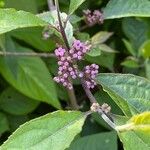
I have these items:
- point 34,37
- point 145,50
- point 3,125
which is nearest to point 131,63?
point 145,50

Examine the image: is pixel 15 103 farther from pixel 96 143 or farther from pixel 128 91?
pixel 128 91

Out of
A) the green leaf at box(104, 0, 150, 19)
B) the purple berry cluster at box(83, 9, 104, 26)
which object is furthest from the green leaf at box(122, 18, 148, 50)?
the green leaf at box(104, 0, 150, 19)

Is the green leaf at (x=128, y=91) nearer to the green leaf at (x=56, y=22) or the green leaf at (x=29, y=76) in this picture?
the green leaf at (x=56, y=22)

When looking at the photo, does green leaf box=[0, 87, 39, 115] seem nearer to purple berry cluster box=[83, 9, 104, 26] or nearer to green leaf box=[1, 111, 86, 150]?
purple berry cluster box=[83, 9, 104, 26]

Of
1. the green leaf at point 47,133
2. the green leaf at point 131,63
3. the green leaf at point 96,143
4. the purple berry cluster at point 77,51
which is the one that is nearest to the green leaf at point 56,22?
the purple berry cluster at point 77,51

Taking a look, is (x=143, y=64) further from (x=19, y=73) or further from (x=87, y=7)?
(x=19, y=73)
